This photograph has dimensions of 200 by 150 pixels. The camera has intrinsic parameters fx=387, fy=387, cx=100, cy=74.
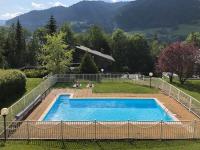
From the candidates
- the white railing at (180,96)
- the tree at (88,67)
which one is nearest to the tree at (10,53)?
the tree at (88,67)

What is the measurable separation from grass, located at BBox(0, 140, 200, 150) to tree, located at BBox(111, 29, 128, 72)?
61212 millimetres

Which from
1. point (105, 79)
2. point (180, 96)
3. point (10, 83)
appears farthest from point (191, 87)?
point (10, 83)

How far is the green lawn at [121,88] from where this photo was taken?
116 ft

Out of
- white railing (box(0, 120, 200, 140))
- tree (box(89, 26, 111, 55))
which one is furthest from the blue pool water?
tree (box(89, 26, 111, 55))

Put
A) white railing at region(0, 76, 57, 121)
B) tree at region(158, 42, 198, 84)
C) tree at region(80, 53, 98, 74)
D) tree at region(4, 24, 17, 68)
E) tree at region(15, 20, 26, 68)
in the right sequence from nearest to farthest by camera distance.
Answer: white railing at region(0, 76, 57, 121), tree at region(158, 42, 198, 84), tree at region(80, 53, 98, 74), tree at region(4, 24, 17, 68), tree at region(15, 20, 26, 68)

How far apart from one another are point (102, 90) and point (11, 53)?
40153mm

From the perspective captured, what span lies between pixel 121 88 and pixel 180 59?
8906 mm

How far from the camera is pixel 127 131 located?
2038cm

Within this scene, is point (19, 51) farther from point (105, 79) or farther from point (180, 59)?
point (180, 59)

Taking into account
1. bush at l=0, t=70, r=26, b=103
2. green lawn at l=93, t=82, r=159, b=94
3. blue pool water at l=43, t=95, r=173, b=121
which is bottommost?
blue pool water at l=43, t=95, r=173, b=121

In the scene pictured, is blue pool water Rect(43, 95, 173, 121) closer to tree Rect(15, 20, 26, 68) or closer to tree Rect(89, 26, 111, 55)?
tree Rect(15, 20, 26, 68)

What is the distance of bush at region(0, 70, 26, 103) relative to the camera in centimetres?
2828

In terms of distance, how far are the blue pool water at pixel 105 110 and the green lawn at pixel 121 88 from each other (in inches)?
130

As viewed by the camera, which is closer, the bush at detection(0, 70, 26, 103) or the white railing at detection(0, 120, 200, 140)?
the white railing at detection(0, 120, 200, 140)
